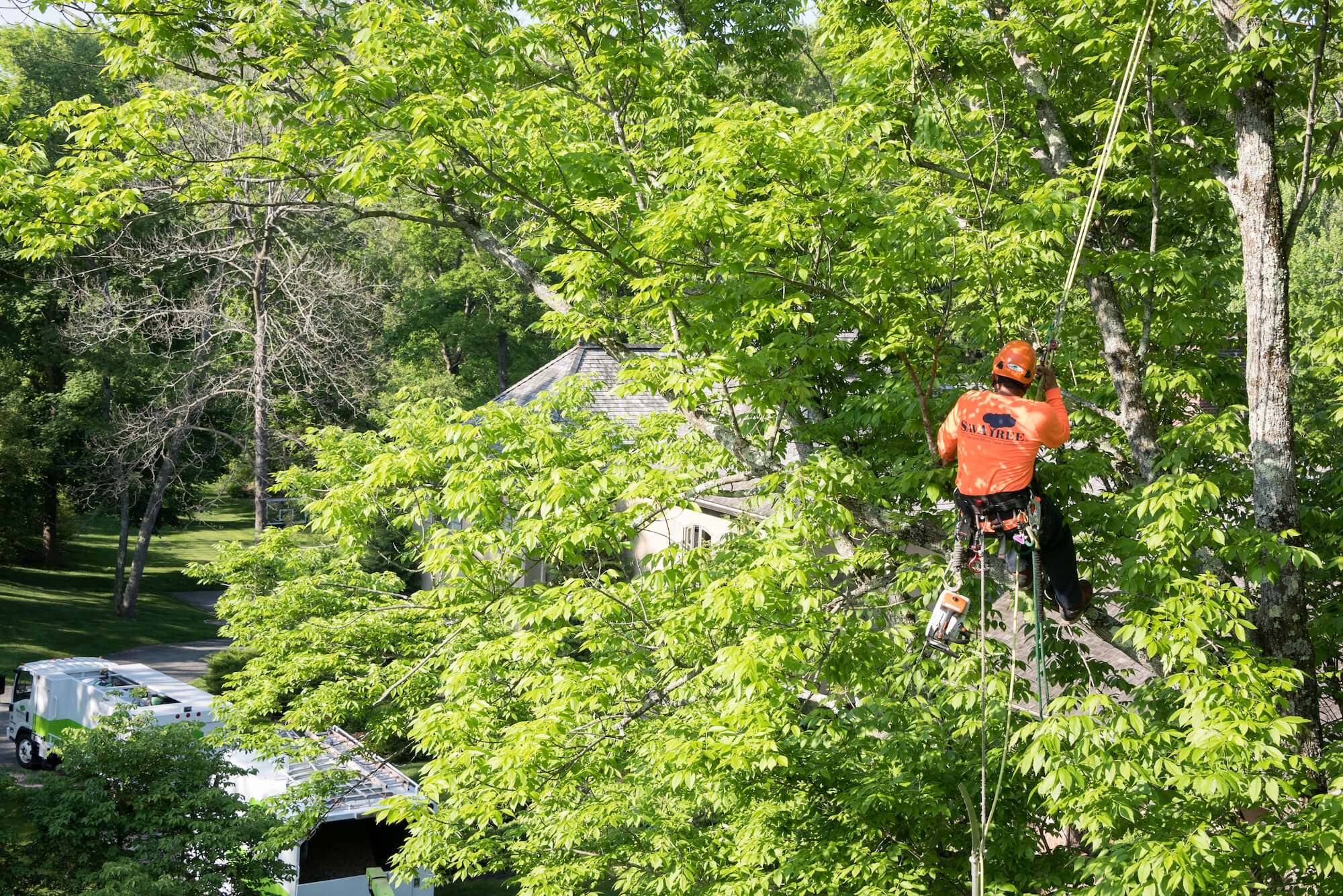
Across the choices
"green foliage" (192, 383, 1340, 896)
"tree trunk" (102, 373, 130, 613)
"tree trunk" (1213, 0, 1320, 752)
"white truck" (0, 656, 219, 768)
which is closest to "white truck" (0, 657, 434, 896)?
"white truck" (0, 656, 219, 768)

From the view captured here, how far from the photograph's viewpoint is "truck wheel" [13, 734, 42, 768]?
1955 cm

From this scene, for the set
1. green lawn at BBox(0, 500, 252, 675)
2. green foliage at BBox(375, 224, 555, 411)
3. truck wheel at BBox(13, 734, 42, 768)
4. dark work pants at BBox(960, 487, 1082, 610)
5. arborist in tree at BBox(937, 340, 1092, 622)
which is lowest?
truck wheel at BBox(13, 734, 42, 768)

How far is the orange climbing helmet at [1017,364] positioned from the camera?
16.5ft

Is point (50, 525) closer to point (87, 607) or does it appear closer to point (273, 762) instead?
point (87, 607)

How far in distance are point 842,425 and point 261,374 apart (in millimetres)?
17141

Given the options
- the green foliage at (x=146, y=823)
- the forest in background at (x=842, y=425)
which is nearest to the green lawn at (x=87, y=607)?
the green foliage at (x=146, y=823)

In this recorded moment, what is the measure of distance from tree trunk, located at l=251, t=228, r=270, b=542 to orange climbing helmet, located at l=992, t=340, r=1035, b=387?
65.1 ft

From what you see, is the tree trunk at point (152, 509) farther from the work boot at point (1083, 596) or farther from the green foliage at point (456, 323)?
the work boot at point (1083, 596)

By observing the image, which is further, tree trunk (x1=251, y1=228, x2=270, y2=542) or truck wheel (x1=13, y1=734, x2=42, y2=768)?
tree trunk (x1=251, y1=228, x2=270, y2=542)

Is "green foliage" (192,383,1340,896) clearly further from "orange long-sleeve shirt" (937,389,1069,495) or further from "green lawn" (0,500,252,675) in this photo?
"green lawn" (0,500,252,675)

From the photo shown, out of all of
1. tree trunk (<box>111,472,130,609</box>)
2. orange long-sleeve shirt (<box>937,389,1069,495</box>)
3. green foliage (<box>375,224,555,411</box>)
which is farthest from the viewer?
green foliage (<box>375,224,555,411</box>)

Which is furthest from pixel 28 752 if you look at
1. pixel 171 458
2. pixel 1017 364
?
pixel 1017 364

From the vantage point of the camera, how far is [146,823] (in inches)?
413

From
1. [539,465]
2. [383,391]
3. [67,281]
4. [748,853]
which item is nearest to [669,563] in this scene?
[539,465]
